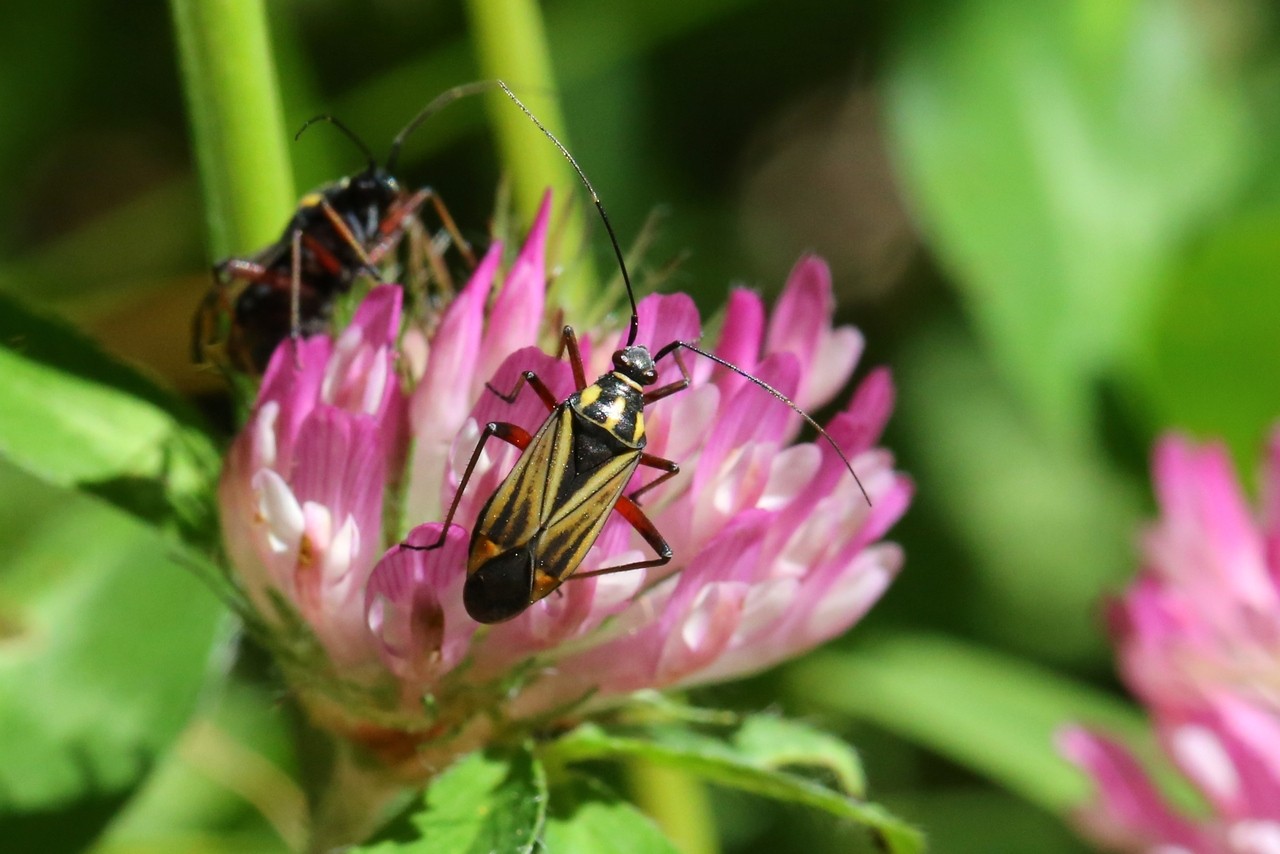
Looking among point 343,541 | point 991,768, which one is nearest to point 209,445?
point 343,541

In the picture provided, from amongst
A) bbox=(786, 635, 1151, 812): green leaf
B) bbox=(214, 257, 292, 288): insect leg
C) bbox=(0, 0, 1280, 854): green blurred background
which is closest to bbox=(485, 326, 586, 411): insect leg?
bbox=(214, 257, 292, 288): insect leg

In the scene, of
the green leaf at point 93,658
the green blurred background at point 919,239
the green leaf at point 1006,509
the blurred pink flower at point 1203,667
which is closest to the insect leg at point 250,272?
the green leaf at point 93,658

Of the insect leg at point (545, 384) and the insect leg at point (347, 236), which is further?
the insect leg at point (347, 236)

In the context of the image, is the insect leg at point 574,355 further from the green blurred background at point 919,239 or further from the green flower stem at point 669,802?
the green blurred background at point 919,239

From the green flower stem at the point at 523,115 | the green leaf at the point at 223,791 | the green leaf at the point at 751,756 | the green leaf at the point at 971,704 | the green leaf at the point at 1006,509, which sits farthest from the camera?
the green leaf at the point at 1006,509

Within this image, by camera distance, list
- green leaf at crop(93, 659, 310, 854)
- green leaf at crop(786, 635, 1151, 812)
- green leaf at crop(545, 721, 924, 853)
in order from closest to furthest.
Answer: green leaf at crop(545, 721, 924, 853)
green leaf at crop(93, 659, 310, 854)
green leaf at crop(786, 635, 1151, 812)

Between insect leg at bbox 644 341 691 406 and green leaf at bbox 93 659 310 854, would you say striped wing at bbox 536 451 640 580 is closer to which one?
insect leg at bbox 644 341 691 406
